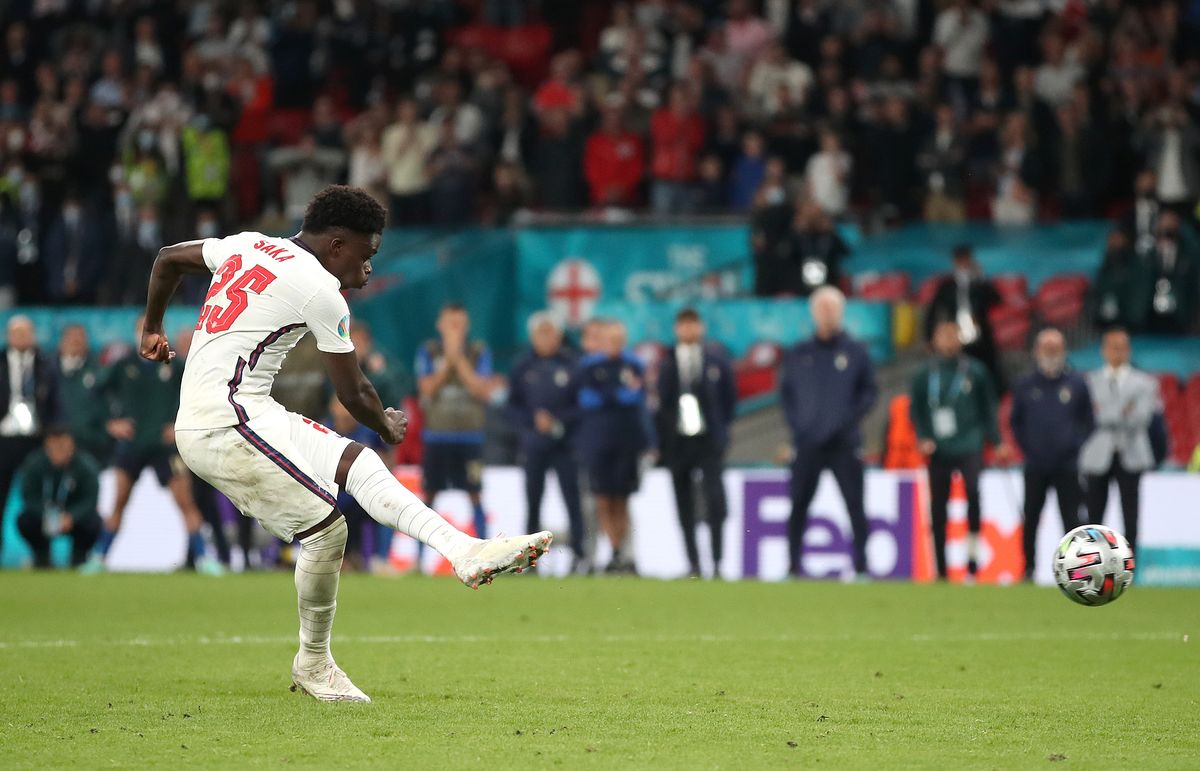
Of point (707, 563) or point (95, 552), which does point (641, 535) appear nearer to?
point (707, 563)

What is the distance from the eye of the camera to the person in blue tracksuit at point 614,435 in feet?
56.2

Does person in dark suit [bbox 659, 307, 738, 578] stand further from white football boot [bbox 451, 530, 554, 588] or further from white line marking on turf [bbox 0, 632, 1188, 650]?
white football boot [bbox 451, 530, 554, 588]

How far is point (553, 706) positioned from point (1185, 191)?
1504 centimetres

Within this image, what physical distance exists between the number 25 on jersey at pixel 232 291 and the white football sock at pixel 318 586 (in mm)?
982

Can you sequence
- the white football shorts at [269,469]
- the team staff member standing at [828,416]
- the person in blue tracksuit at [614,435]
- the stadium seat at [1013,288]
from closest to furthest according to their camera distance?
the white football shorts at [269,469], the team staff member standing at [828,416], the person in blue tracksuit at [614,435], the stadium seat at [1013,288]

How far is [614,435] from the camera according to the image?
1717 centimetres

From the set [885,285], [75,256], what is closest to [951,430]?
[885,285]

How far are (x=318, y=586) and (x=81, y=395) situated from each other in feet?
36.9

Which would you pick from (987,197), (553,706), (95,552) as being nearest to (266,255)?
(553,706)

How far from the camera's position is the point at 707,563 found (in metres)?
17.7

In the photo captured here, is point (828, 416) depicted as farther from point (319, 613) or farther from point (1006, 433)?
point (319, 613)

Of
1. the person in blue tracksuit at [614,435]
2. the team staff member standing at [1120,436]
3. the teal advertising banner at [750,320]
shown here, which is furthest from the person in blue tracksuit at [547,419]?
the team staff member standing at [1120,436]

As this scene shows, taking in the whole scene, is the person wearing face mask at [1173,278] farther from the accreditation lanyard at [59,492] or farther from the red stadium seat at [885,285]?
the accreditation lanyard at [59,492]

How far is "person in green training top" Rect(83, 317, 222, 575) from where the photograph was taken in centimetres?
1745
